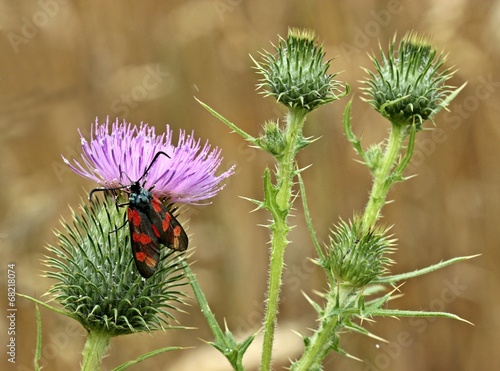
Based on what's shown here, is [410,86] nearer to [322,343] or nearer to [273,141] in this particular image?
[273,141]

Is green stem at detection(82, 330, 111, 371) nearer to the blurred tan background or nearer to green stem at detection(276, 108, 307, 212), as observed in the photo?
green stem at detection(276, 108, 307, 212)

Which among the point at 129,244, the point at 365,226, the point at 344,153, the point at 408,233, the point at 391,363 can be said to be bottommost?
the point at 391,363

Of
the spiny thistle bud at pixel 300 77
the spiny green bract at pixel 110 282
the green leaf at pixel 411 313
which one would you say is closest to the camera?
the green leaf at pixel 411 313

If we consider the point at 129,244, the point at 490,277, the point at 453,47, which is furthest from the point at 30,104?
the point at 490,277

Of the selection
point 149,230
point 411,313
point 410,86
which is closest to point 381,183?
point 410,86

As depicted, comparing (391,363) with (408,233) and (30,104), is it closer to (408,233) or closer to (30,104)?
(408,233)

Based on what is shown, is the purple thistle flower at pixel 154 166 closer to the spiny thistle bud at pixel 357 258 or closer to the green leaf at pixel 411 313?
the spiny thistle bud at pixel 357 258

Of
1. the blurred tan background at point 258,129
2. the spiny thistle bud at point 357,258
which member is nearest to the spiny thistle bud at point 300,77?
the spiny thistle bud at point 357,258
